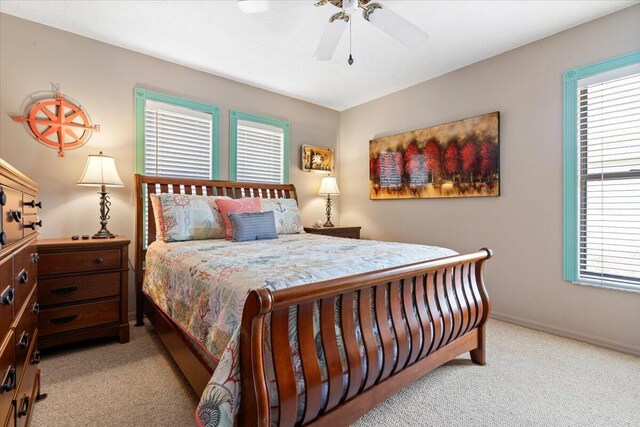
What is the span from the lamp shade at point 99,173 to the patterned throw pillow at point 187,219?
1.25 ft

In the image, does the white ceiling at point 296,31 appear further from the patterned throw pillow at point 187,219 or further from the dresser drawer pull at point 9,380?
the dresser drawer pull at point 9,380

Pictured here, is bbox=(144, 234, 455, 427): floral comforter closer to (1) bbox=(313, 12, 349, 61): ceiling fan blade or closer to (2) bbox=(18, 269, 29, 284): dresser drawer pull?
(2) bbox=(18, 269, 29, 284): dresser drawer pull

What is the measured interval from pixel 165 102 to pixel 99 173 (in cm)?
103

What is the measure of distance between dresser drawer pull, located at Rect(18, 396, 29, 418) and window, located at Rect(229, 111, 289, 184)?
2.60 metres

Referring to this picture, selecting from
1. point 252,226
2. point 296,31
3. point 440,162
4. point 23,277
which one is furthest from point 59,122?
point 440,162

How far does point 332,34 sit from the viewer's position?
2.12 metres

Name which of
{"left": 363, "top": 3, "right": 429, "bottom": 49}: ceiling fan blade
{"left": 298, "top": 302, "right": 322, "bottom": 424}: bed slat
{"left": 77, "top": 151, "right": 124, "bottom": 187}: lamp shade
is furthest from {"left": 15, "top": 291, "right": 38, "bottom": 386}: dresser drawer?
{"left": 363, "top": 3, "right": 429, "bottom": 49}: ceiling fan blade

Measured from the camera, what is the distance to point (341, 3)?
2.00m

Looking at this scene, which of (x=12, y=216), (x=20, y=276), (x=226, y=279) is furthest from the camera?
(x=226, y=279)

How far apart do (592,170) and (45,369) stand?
167 inches

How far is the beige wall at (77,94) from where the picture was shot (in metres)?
2.47

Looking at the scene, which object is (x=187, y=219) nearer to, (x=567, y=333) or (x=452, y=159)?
(x=452, y=159)

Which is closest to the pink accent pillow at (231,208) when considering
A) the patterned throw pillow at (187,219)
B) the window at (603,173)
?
the patterned throw pillow at (187,219)

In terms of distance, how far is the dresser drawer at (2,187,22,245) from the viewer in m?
0.95
